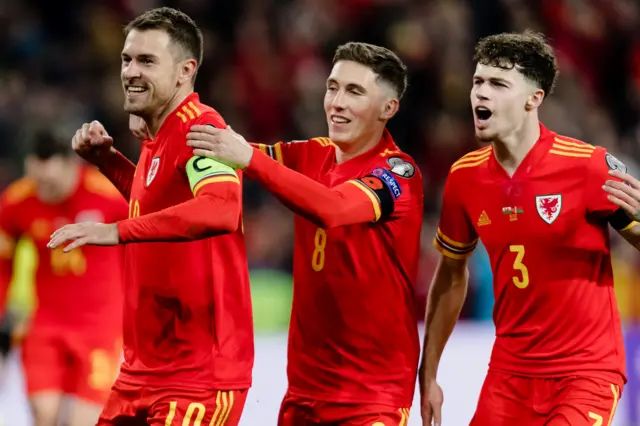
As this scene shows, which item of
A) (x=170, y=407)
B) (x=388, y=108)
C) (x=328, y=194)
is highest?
(x=388, y=108)

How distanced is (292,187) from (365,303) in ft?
2.53

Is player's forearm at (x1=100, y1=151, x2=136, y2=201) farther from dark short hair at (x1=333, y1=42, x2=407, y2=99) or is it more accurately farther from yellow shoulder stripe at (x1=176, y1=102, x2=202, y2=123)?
dark short hair at (x1=333, y1=42, x2=407, y2=99)

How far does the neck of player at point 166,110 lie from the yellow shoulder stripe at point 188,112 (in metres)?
0.07

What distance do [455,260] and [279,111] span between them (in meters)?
6.44

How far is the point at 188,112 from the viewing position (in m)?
4.83

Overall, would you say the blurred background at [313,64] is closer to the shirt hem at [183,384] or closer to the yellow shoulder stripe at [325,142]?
the yellow shoulder stripe at [325,142]

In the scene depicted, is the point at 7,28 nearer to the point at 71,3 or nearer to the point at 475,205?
the point at 71,3

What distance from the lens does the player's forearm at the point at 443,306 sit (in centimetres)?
548

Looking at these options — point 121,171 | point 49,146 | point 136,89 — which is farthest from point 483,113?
point 49,146

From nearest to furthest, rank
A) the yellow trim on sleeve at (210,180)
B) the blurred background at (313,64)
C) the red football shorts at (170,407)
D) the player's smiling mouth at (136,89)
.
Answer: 1. the yellow trim on sleeve at (210,180)
2. the red football shorts at (170,407)
3. the player's smiling mouth at (136,89)
4. the blurred background at (313,64)

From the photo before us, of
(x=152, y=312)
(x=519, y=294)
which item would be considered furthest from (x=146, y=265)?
(x=519, y=294)

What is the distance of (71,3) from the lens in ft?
40.2

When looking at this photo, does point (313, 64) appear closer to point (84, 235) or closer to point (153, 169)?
point (153, 169)

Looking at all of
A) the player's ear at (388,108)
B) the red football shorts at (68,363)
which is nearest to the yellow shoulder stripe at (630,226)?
the player's ear at (388,108)
